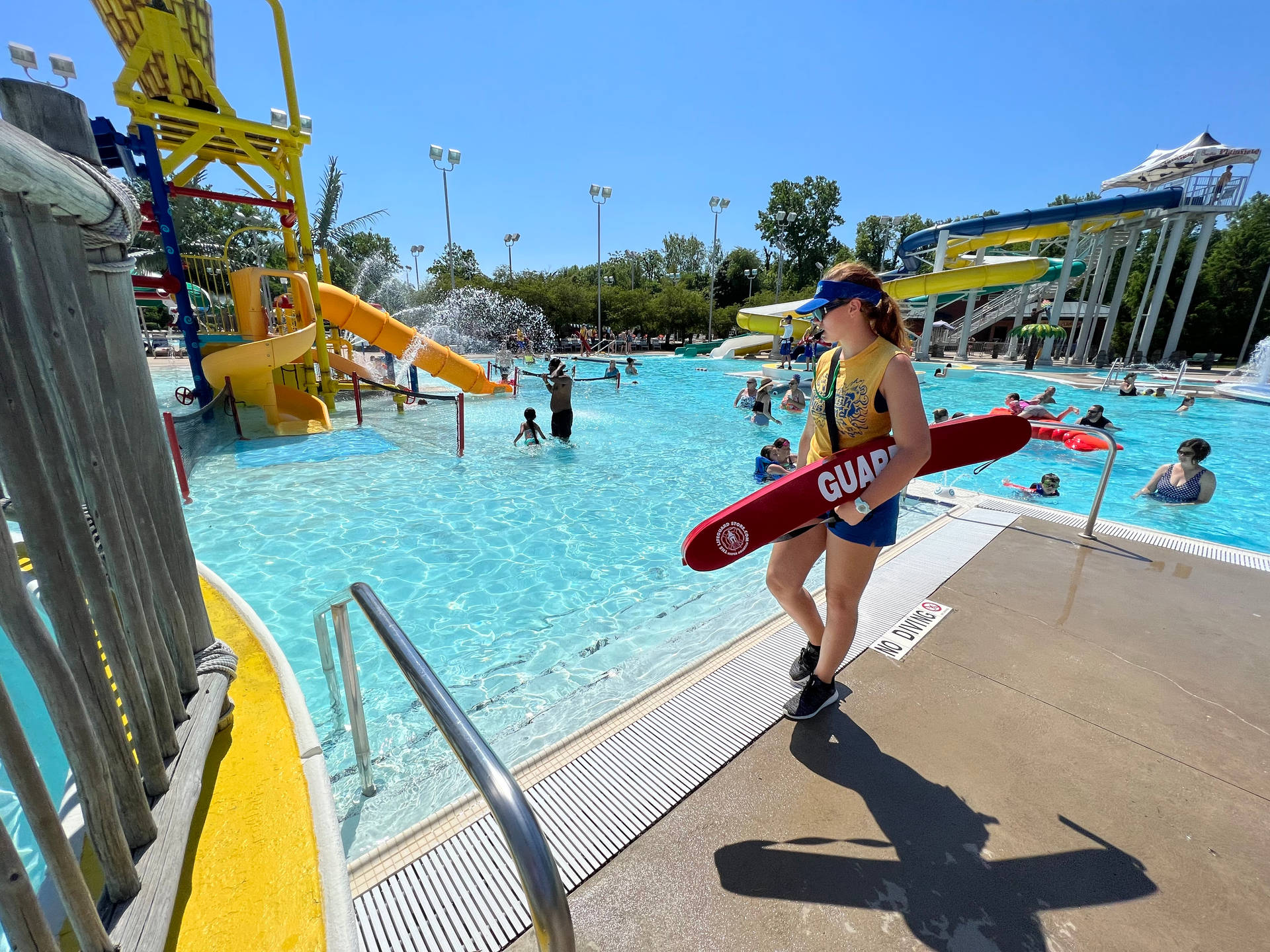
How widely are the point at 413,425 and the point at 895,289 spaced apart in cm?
2435

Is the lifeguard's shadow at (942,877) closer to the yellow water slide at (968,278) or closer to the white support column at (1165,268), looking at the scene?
the yellow water slide at (968,278)

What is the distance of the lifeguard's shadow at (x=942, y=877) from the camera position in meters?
1.73

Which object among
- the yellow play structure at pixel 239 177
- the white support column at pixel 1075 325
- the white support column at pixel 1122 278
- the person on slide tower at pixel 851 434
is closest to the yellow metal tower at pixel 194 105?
the yellow play structure at pixel 239 177

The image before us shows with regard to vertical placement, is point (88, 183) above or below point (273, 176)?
below

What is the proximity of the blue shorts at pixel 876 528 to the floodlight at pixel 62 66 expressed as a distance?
54.2ft

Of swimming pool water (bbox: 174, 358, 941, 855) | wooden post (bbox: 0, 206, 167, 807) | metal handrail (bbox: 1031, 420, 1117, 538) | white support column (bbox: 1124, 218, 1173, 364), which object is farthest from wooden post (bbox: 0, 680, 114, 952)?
white support column (bbox: 1124, 218, 1173, 364)

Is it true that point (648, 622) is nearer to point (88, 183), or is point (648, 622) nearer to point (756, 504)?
point (756, 504)

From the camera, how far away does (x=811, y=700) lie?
2578 mm

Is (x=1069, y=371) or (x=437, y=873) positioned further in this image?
(x=1069, y=371)

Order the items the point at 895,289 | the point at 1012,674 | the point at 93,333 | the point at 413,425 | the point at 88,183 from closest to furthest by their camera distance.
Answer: the point at 88,183
the point at 93,333
the point at 1012,674
the point at 413,425
the point at 895,289

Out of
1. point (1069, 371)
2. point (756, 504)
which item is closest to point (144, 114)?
point (756, 504)

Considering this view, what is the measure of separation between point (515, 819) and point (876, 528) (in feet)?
5.88

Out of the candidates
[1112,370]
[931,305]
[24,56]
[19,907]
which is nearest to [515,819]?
[19,907]

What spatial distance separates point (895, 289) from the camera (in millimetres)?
27047
